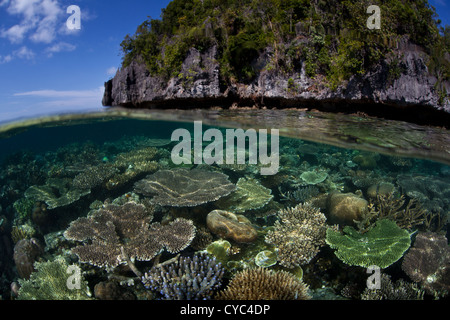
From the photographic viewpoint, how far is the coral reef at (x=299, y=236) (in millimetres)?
5355

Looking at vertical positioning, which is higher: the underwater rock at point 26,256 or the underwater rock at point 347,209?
the underwater rock at point 347,209

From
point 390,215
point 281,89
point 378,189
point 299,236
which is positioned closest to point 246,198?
point 299,236

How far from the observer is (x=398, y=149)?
9242 mm

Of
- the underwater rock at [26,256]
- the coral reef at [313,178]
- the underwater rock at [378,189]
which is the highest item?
the coral reef at [313,178]

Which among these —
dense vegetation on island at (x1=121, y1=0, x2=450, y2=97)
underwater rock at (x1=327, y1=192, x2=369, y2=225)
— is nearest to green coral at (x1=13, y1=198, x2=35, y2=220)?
dense vegetation on island at (x1=121, y1=0, x2=450, y2=97)

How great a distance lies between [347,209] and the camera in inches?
279

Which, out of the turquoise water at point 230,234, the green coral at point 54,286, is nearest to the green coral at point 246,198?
the turquoise water at point 230,234

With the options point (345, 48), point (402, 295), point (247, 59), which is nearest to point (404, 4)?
point (345, 48)

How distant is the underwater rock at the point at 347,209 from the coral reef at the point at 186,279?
437cm

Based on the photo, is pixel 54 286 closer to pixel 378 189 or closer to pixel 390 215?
pixel 390 215

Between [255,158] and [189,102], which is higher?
[189,102]

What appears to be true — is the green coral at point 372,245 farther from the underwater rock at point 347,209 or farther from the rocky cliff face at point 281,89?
the rocky cliff face at point 281,89
